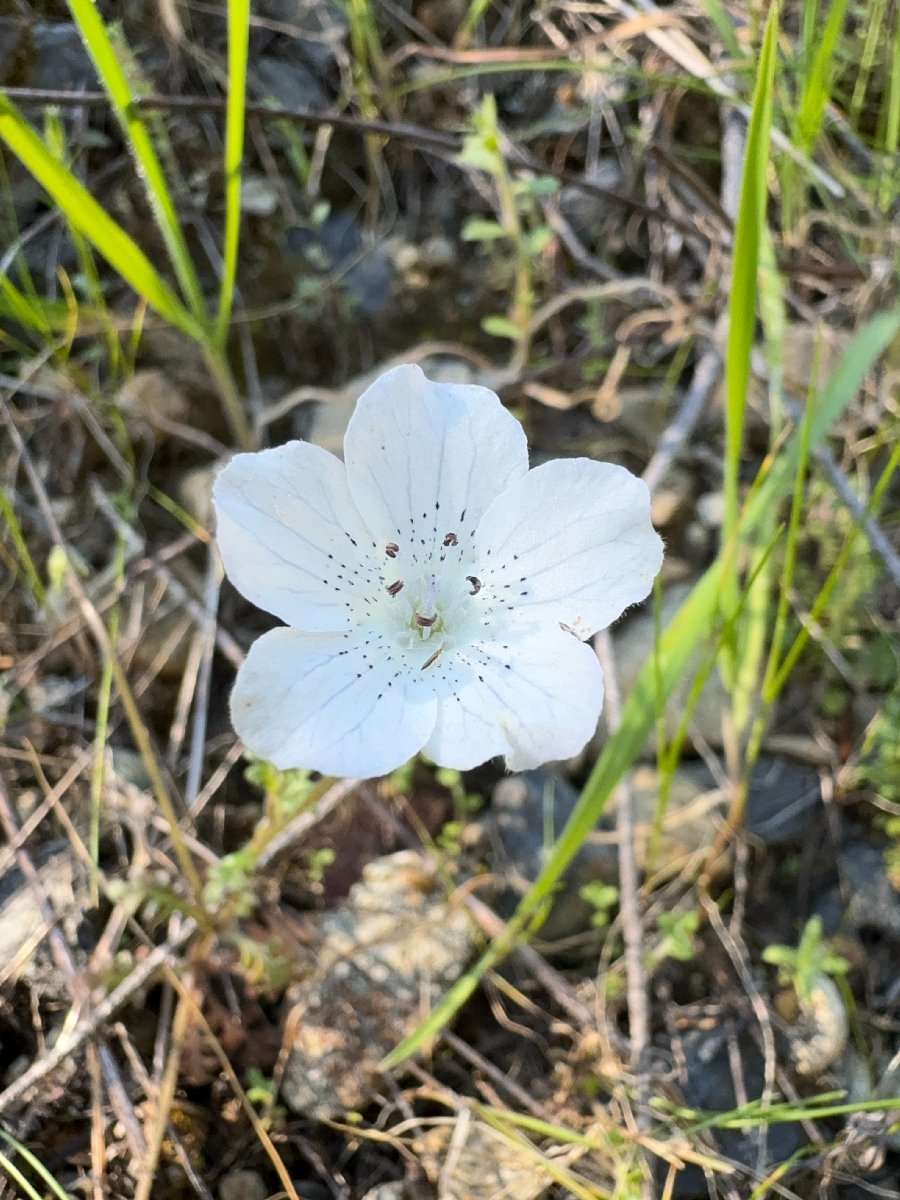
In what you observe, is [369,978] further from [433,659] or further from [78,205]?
[78,205]

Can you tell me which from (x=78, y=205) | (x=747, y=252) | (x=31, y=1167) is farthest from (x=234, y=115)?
(x=31, y=1167)

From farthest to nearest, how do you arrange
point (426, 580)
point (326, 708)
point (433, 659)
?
1. point (426, 580)
2. point (433, 659)
3. point (326, 708)

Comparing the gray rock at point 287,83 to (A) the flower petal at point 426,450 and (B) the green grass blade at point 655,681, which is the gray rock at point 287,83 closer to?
(A) the flower petal at point 426,450

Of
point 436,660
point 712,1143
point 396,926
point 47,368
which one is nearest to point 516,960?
point 396,926

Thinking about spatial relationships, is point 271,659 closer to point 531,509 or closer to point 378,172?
point 531,509

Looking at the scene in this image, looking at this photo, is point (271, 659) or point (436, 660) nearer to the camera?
point (271, 659)
